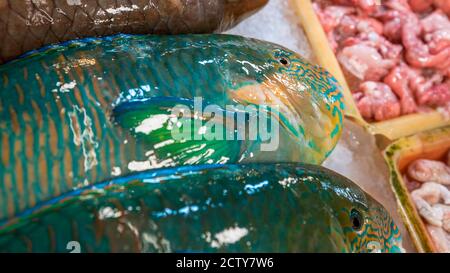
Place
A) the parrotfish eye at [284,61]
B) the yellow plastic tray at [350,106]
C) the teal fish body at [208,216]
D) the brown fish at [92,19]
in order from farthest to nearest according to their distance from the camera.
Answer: the yellow plastic tray at [350,106], the parrotfish eye at [284,61], the brown fish at [92,19], the teal fish body at [208,216]

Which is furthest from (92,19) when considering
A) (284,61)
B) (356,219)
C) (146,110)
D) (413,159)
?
(413,159)

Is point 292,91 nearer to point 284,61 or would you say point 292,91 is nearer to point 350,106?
point 284,61

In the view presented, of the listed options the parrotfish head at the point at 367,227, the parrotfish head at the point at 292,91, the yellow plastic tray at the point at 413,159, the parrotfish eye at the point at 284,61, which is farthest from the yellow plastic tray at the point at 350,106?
the parrotfish head at the point at 367,227

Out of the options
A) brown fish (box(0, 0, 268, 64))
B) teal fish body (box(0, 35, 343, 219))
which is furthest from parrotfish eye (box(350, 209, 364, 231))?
brown fish (box(0, 0, 268, 64))

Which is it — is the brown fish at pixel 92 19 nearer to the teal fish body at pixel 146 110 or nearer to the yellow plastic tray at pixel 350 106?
the teal fish body at pixel 146 110

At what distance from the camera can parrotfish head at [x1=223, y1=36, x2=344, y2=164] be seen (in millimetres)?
1310

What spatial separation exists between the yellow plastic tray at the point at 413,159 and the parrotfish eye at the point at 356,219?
0.65m

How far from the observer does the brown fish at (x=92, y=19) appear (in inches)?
50.9

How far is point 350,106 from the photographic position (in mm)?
1959

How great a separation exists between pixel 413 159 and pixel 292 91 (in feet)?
2.93

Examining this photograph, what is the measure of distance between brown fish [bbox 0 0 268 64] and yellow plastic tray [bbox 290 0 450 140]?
58 cm

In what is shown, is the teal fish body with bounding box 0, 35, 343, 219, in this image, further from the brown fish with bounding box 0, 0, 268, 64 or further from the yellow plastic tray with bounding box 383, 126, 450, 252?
the yellow plastic tray with bounding box 383, 126, 450, 252

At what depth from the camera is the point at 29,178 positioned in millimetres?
1062

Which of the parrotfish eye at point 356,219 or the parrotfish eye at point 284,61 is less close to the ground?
Answer: the parrotfish eye at point 284,61
